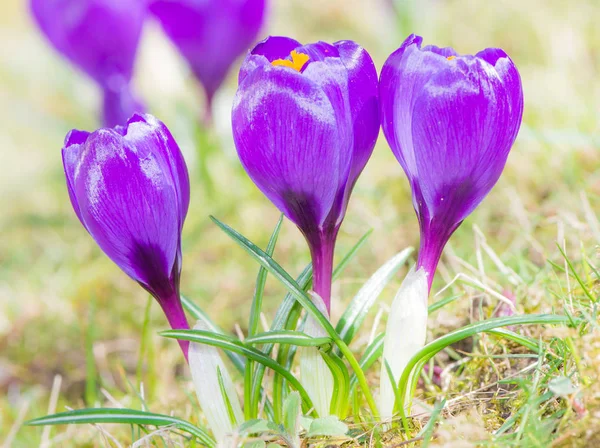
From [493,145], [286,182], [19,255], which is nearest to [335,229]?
[286,182]

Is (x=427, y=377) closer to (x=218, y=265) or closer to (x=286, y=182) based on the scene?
(x=286, y=182)

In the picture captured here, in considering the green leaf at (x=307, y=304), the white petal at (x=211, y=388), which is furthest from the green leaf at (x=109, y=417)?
the green leaf at (x=307, y=304)

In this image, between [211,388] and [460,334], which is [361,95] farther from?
[211,388]

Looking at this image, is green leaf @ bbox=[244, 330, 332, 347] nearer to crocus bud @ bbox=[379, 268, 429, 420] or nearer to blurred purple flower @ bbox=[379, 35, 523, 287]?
crocus bud @ bbox=[379, 268, 429, 420]

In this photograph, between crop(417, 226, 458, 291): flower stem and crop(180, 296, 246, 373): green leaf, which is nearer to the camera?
crop(417, 226, 458, 291): flower stem

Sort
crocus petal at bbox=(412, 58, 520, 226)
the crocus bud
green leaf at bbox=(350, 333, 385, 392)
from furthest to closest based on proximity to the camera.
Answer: green leaf at bbox=(350, 333, 385, 392) < the crocus bud < crocus petal at bbox=(412, 58, 520, 226)

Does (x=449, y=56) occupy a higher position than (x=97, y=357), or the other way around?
(x=449, y=56)

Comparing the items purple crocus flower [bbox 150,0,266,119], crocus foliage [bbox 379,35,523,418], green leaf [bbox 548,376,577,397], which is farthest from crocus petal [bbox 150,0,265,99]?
green leaf [bbox 548,376,577,397]
